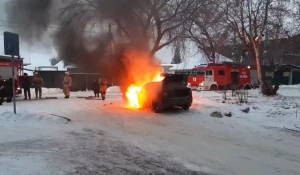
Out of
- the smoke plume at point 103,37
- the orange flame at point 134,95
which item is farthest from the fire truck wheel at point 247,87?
the orange flame at point 134,95

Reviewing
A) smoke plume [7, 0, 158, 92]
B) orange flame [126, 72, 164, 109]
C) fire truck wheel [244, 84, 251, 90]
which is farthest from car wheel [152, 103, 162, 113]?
fire truck wheel [244, 84, 251, 90]

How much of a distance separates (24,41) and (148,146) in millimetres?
10841

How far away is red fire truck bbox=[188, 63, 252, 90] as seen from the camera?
97.2 feet

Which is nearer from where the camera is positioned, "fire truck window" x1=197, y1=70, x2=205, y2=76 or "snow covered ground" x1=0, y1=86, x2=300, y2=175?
"snow covered ground" x1=0, y1=86, x2=300, y2=175

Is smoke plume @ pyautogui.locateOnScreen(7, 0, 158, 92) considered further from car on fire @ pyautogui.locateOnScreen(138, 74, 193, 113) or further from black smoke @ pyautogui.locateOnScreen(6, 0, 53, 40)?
car on fire @ pyautogui.locateOnScreen(138, 74, 193, 113)

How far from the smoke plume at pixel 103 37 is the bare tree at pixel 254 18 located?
8.97m

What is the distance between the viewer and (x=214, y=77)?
29.8m

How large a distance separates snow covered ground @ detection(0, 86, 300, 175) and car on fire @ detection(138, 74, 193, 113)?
54 cm

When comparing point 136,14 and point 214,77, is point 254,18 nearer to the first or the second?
point 214,77

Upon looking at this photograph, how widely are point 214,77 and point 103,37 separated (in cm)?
1390

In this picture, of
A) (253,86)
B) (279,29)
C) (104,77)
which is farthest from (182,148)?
(253,86)

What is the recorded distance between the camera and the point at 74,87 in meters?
30.2

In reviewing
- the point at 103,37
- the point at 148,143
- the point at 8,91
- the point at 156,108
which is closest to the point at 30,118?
the point at 156,108

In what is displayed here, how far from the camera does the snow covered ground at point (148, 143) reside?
227 inches
